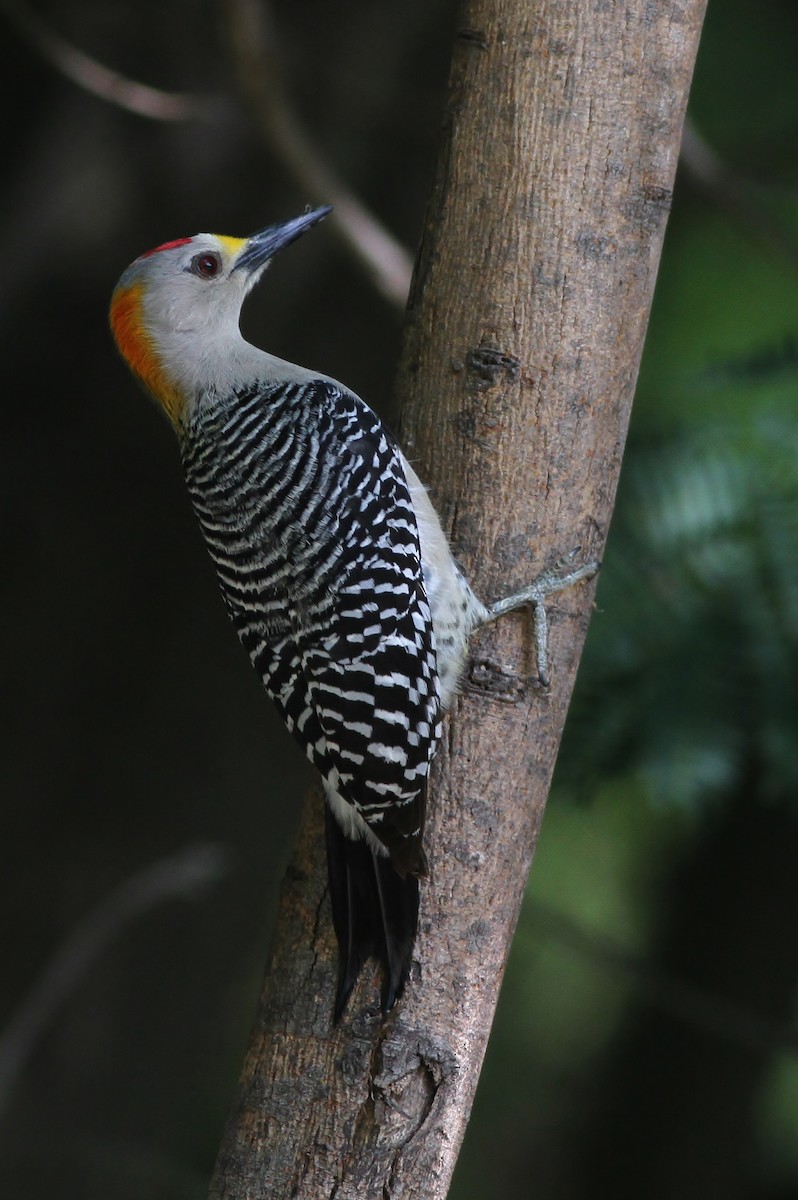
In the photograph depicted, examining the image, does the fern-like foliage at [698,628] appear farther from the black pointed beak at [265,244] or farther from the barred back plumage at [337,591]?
the black pointed beak at [265,244]

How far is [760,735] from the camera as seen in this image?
3568mm

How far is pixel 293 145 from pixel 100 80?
2.54 ft

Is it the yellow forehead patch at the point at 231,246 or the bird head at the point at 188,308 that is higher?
the yellow forehead patch at the point at 231,246

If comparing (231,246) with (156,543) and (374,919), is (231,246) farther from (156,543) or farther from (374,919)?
(374,919)

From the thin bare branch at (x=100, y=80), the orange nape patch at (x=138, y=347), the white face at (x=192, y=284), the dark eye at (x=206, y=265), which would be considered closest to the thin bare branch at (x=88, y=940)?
the orange nape patch at (x=138, y=347)

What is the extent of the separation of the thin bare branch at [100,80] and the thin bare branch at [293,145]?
0.31 metres

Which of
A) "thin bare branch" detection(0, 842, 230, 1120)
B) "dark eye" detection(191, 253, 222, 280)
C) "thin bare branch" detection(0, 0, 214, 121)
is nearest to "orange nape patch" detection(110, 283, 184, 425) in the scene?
"dark eye" detection(191, 253, 222, 280)

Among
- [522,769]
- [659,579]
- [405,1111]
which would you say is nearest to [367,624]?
[522,769]

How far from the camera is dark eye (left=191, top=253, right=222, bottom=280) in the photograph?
10.7 ft

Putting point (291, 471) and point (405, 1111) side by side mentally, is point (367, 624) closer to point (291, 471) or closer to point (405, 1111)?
point (291, 471)

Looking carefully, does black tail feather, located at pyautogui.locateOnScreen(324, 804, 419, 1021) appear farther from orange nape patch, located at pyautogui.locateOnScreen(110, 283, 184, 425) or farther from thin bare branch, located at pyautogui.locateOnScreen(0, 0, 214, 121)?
thin bare branch, located at pyautogui.locateOnScreen(0, 0, 214, 121)

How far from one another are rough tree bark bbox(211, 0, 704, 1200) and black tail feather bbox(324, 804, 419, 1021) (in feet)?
0.11

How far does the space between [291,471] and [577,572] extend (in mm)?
784

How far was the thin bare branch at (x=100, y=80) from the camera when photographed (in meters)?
3.81
